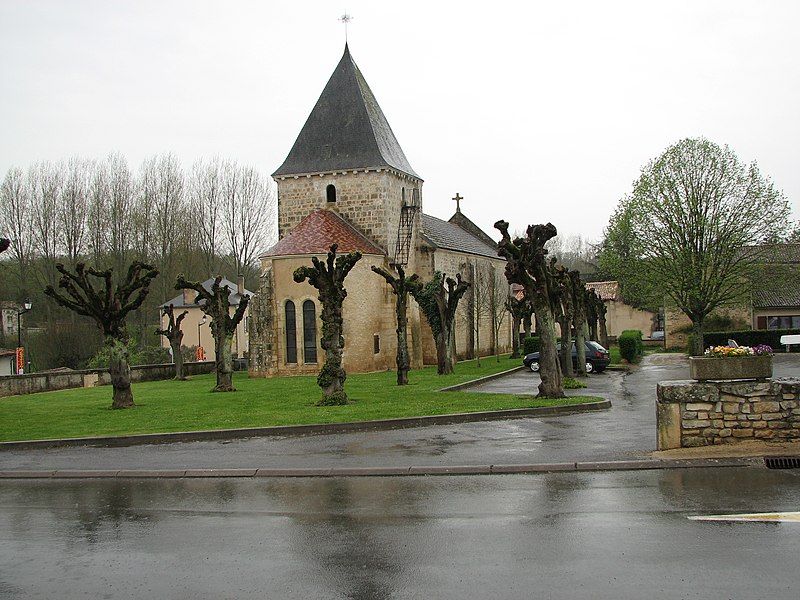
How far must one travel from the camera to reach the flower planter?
11.9m

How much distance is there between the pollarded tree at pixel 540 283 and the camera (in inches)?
827

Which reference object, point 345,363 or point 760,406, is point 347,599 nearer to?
point 760,406

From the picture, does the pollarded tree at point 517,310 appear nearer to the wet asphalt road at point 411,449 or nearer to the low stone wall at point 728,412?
the wet asphalt road at point 411,449

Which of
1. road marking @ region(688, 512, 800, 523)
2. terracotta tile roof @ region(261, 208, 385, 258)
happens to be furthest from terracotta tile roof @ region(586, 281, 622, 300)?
road marking @ region(688, 512, 800, 523)

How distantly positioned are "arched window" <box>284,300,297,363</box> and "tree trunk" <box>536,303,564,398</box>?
21491 mm

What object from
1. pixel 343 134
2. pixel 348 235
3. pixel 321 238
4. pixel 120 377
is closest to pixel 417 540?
pixel 120 377

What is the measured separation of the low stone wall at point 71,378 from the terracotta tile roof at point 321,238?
8.84 m

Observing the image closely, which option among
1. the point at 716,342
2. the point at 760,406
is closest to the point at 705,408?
the point at 760,406

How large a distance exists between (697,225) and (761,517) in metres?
40.6

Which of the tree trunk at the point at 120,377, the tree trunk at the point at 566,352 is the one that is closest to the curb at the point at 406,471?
the tree trunk at the point at 120,377

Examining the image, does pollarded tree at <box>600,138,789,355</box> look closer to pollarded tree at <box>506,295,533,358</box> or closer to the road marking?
pollarded tree at <box>506,295,533,358</box>

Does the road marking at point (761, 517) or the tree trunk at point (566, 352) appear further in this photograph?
the tree trunk at point (566, 352)

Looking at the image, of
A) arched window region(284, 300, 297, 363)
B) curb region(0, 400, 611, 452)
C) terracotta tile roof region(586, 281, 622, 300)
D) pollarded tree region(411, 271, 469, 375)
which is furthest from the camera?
terracotta tile roof region(586, 281, 622, 300)

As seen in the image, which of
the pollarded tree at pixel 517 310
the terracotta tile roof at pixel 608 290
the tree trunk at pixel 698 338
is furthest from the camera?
the terracotta tile roof at pixel 608 290
